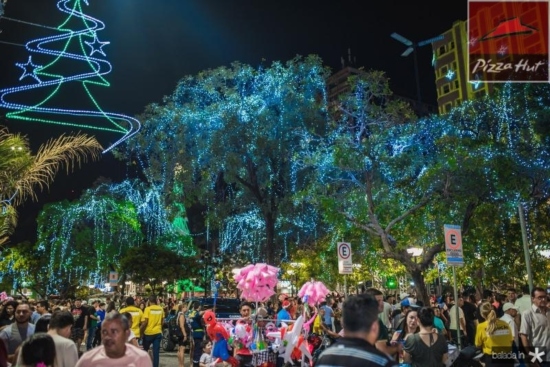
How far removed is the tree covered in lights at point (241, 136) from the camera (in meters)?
23.3

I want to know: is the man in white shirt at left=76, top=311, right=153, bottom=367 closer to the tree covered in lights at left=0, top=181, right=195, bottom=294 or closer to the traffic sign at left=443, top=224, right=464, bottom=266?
the traffic sign at left=443, top=224, right=464, bottom=266

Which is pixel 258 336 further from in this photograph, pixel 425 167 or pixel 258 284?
pixel 425 167

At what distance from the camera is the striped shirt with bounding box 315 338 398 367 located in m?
3.07

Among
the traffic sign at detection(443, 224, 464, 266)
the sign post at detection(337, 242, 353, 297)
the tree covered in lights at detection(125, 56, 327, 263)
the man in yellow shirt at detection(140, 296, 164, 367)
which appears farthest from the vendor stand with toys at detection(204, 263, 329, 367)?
the tree covered in lights at detection(125, 56, 327, 263)

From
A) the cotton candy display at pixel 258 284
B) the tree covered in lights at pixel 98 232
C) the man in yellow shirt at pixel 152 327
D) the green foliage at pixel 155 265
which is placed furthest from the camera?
the tree covered in lights at pixel 98 232

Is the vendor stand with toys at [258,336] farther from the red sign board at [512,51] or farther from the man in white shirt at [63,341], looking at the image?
the red sign board at [512,51]

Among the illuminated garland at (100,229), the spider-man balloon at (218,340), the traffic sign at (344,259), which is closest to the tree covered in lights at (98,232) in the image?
the illuminated garland at (100,229)

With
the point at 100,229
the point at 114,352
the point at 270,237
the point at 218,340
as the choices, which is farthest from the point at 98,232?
the point at 114,352

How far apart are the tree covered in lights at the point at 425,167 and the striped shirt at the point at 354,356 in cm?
1469

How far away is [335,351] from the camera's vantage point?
3236 mm

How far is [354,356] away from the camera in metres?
3.13

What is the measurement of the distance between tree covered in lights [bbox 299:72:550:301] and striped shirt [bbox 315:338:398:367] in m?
14.7

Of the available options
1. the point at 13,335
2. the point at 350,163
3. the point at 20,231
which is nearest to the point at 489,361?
the point at 13,335

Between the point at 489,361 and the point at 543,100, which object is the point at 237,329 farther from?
the point at 543,100
